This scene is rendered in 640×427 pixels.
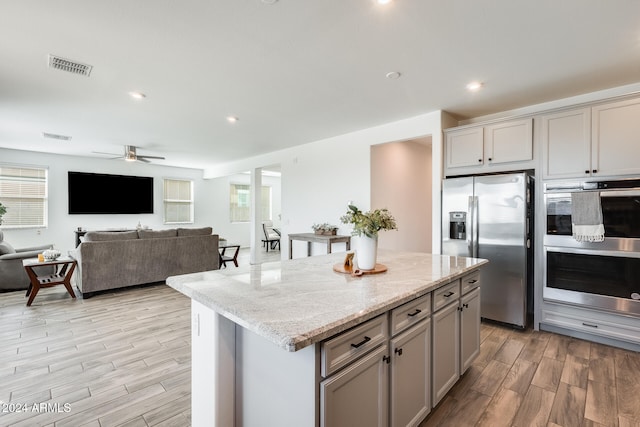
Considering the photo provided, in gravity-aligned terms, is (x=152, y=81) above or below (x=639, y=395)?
above

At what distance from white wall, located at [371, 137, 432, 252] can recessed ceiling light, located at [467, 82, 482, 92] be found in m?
1.82

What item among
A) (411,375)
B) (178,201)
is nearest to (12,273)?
(178,201)

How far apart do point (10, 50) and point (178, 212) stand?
7.12 meters

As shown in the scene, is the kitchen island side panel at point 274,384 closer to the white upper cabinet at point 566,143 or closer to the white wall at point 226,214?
the white upper cabinet at point 566,143

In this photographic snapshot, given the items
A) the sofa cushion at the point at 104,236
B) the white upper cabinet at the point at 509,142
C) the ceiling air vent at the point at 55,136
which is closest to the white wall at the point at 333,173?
the white upper cabinet at the point at 509,142

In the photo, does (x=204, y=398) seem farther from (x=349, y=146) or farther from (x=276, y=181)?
(x=276, y=181)

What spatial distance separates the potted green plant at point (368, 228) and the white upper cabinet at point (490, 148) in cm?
234

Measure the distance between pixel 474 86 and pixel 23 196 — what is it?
9256 millimetres

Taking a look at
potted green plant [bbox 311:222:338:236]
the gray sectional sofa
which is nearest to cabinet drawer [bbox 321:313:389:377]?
potted green plant [bbox 311:222:338:236]

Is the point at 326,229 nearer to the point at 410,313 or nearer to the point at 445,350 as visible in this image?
the point at 445,350

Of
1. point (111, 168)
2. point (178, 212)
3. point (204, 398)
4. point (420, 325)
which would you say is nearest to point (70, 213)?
point (111, 168)

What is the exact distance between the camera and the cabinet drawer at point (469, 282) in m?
2.20

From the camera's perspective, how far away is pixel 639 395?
2.11 m

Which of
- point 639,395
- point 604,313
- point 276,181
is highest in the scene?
point 276,181
